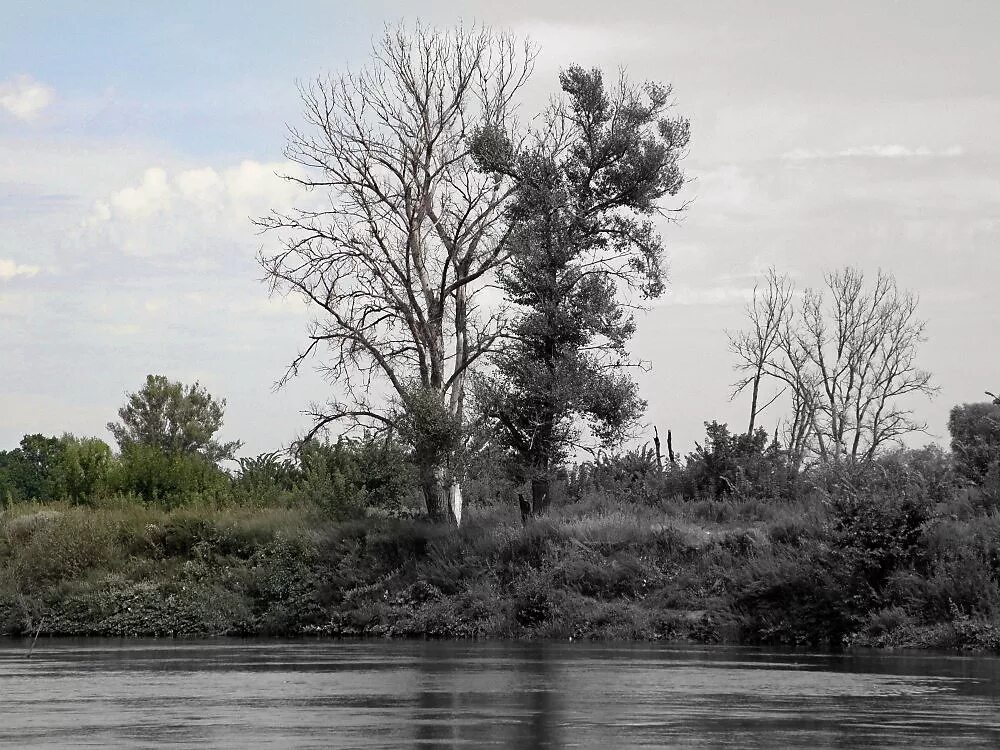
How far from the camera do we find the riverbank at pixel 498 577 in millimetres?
30422

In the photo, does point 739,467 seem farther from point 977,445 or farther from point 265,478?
point 265,478

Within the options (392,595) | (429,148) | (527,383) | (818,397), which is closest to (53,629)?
(392,595)

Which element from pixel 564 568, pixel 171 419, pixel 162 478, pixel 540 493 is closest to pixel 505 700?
pixel 564 568

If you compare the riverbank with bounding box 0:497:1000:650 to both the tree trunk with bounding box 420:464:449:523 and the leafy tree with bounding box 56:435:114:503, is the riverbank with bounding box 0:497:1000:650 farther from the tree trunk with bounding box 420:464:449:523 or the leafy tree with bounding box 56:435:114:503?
the leafy tree with bounding box 56:435:114:503

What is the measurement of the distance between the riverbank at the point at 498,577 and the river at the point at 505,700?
3470 mm

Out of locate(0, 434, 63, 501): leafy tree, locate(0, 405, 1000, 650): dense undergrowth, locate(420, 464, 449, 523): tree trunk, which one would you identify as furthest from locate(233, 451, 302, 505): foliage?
locate(0, 434, 63, 501): leafy tree

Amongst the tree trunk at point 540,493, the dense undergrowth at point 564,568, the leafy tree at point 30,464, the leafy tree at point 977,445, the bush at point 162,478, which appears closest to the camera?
the dense undergrowth at point 564,568

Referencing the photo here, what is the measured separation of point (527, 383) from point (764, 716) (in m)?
28.7

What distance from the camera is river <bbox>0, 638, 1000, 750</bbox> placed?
507 inches

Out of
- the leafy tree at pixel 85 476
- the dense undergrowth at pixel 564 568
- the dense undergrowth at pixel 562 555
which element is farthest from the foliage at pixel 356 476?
the leafy tree at pixel 85 476

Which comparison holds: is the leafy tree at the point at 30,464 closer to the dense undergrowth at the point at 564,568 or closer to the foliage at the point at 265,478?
the foliage at the point at 265,478

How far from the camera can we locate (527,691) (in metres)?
18.0

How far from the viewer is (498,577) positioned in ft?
122

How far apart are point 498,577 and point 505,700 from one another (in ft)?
67.5
